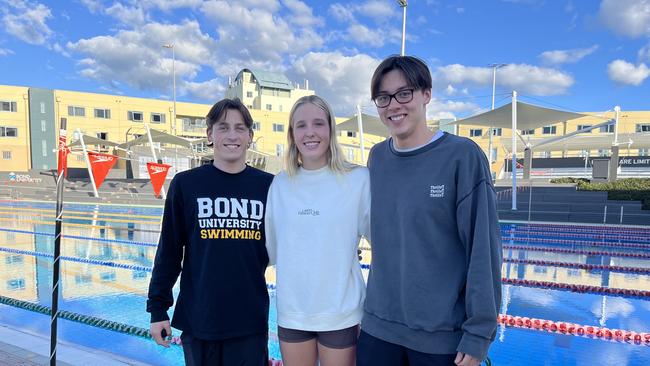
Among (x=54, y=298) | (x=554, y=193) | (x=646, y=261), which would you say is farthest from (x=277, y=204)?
(x=554, y=193)

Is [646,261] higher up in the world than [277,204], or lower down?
lower down

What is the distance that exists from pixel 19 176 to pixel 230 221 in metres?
30.0

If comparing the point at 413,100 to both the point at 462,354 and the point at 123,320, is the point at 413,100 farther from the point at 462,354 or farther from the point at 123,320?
the point at 123,320

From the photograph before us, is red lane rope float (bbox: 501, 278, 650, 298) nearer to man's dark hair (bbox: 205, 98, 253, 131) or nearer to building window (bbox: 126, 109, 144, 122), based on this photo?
man's dark hair (bbox: 205, 98, 253, 131)

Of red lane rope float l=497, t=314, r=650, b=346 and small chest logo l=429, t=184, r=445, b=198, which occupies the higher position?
small chest logo l=429, t=184, r=445, b=198

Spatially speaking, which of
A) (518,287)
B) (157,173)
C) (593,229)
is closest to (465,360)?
(518,287)

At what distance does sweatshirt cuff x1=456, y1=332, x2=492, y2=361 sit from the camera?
1271 mm

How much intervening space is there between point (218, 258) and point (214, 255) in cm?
2

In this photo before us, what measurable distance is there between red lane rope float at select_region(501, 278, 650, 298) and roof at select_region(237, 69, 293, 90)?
46.1 metres

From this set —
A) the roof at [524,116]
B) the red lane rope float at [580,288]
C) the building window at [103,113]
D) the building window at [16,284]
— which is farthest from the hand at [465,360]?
the building window at [103,113]

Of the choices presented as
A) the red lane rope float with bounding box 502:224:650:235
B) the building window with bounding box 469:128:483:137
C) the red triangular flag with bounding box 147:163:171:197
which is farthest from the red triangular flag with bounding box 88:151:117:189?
the building window with bounding box 469:128:483:137

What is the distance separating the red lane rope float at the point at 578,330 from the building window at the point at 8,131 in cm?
3643

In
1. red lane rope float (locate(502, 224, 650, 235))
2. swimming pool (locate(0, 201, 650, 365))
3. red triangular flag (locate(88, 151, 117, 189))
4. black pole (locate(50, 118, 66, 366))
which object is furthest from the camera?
red lane rope float (locate(502, 224, 650, 235))

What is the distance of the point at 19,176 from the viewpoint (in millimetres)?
24500
